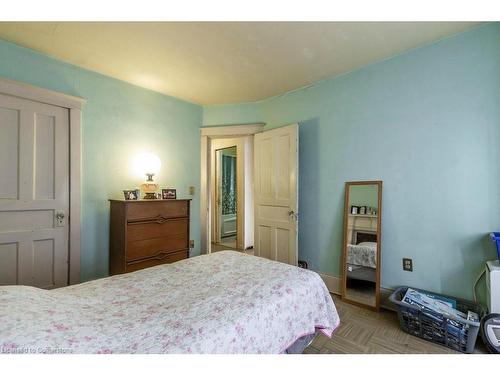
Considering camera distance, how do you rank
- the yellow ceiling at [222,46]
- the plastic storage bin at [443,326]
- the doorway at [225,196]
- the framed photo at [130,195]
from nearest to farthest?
1. the plastic storage bin at [443,326]
2. the yellow ceiling at [222,46]
3. the framed photo at [130,195]
4. the doorway at [225,196]

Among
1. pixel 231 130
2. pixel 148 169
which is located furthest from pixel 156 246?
pixel 231 130

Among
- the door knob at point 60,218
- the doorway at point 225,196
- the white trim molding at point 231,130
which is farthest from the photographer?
the doorway at point 225,196

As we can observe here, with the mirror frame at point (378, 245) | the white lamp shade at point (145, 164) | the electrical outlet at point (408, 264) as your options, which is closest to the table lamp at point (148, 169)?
the white lamp shade at point (145, 164)

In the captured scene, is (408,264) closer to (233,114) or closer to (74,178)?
(233,114)

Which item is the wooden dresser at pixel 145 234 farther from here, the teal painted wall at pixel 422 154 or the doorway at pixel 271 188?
the teal painted wall at pixel 422 154

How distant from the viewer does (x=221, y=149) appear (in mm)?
5172

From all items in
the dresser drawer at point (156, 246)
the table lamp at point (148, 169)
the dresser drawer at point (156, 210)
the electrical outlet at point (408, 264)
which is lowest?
the electrical outlet at point (408, 264)

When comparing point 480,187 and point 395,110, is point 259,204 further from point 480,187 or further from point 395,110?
point 480,187

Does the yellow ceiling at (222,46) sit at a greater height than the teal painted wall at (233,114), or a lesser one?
greater

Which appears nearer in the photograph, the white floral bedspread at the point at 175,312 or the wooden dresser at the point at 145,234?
the white floral bedspread at the point at 175,312

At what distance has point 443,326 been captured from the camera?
180 centimetres

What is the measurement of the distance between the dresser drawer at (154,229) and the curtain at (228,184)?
99.0 inches

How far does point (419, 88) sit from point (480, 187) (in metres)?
0.97

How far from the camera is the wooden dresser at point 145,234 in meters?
2.46
